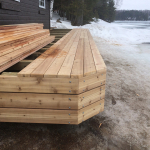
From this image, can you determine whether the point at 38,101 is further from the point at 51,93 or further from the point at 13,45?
the point at 13,45

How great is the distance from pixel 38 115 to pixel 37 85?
556mm

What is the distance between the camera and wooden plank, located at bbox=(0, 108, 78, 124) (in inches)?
95.5

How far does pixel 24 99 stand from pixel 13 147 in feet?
2.63

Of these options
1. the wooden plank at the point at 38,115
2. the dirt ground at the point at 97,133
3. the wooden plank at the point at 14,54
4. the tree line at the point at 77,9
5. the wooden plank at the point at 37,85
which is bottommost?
the dirt ground at the point at 97,133

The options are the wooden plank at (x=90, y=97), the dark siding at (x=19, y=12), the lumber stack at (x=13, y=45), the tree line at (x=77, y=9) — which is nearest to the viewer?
the wooden plank at (x=90, y=97)

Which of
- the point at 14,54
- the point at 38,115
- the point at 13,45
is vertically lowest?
the point at 38,115

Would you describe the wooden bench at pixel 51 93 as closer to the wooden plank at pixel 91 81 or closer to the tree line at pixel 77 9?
the wooden plank at pixel 91 81

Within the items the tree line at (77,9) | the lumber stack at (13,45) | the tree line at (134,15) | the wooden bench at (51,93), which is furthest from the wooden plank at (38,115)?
the tree line at (134,15)

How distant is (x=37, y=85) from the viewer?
2.26 meters

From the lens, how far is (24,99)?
7.73 feet

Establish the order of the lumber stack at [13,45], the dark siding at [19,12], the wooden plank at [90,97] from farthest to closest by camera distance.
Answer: the dark siding at [19,12] → the lumber stack at [13,45] → the wooden plank at [90,97]

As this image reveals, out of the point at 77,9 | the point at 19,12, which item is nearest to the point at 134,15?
the point at 77,9

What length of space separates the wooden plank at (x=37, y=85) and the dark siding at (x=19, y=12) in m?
4.28

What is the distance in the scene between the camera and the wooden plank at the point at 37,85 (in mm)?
2229
